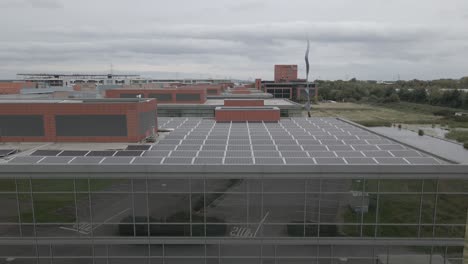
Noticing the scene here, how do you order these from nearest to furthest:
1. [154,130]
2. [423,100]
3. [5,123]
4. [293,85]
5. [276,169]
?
[276,169], [5,123], [154,130], [423,100], [293,85]

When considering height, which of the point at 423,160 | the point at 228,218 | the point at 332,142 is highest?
the point at 332,142

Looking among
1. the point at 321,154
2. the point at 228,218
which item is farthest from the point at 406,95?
the point at 228,218

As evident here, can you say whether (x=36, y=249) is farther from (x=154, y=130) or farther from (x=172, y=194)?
(x=154, y=130)

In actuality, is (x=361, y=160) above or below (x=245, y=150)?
below

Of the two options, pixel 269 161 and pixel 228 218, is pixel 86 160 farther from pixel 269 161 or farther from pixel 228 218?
pixel 269 161

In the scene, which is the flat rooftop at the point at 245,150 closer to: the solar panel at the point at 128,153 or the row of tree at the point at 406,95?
the solar panel at the point at 128,153

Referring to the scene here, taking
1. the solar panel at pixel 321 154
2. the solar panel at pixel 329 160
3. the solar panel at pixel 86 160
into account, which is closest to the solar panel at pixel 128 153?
the solar panel at pixel 86 160

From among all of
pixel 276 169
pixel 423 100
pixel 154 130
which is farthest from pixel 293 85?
pixel 276 169
